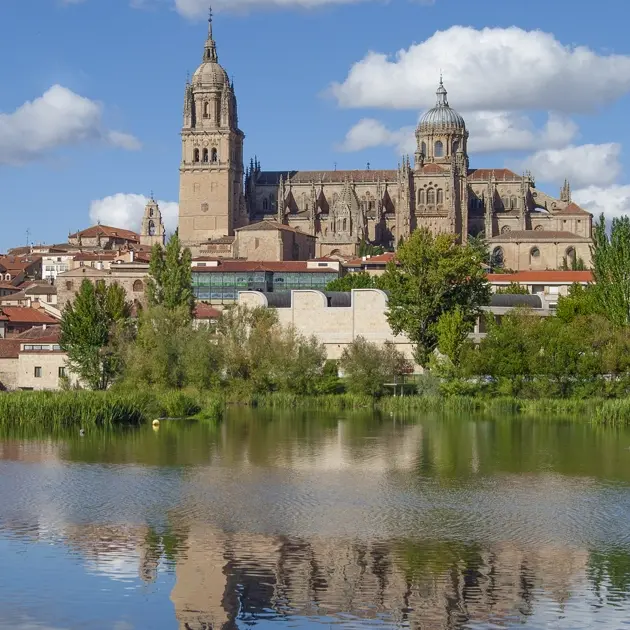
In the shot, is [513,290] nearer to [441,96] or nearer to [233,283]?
[233,283]

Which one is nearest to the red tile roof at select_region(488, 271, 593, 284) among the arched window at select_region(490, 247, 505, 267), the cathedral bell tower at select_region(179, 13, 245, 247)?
the arched window at select_region(490, 247, 505, 267)

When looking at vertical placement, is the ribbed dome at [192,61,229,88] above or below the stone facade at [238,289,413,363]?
above

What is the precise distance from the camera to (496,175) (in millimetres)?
105750

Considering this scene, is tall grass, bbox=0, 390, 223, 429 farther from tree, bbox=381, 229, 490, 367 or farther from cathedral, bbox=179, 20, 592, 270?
cathedral, bbox=179, 20, 592, 270

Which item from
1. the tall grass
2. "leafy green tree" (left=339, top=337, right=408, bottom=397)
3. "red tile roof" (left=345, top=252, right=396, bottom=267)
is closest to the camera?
the tall grass

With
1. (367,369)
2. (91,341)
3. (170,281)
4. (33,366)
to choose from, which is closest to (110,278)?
(170,281)

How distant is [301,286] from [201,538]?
55.9 m

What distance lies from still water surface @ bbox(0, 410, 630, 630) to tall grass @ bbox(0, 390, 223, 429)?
9.24 ft

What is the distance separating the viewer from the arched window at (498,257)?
9312cm

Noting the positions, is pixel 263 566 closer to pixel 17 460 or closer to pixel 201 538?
pixel 201 538

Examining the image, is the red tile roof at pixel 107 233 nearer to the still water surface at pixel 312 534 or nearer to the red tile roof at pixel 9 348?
the red tile roof at pixel 9 348

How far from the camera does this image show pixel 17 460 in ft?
95.3

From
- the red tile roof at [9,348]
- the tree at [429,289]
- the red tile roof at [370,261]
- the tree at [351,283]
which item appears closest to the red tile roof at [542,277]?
the tree at [351,283]

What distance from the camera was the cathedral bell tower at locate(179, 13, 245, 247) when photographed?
10025 centimetres
